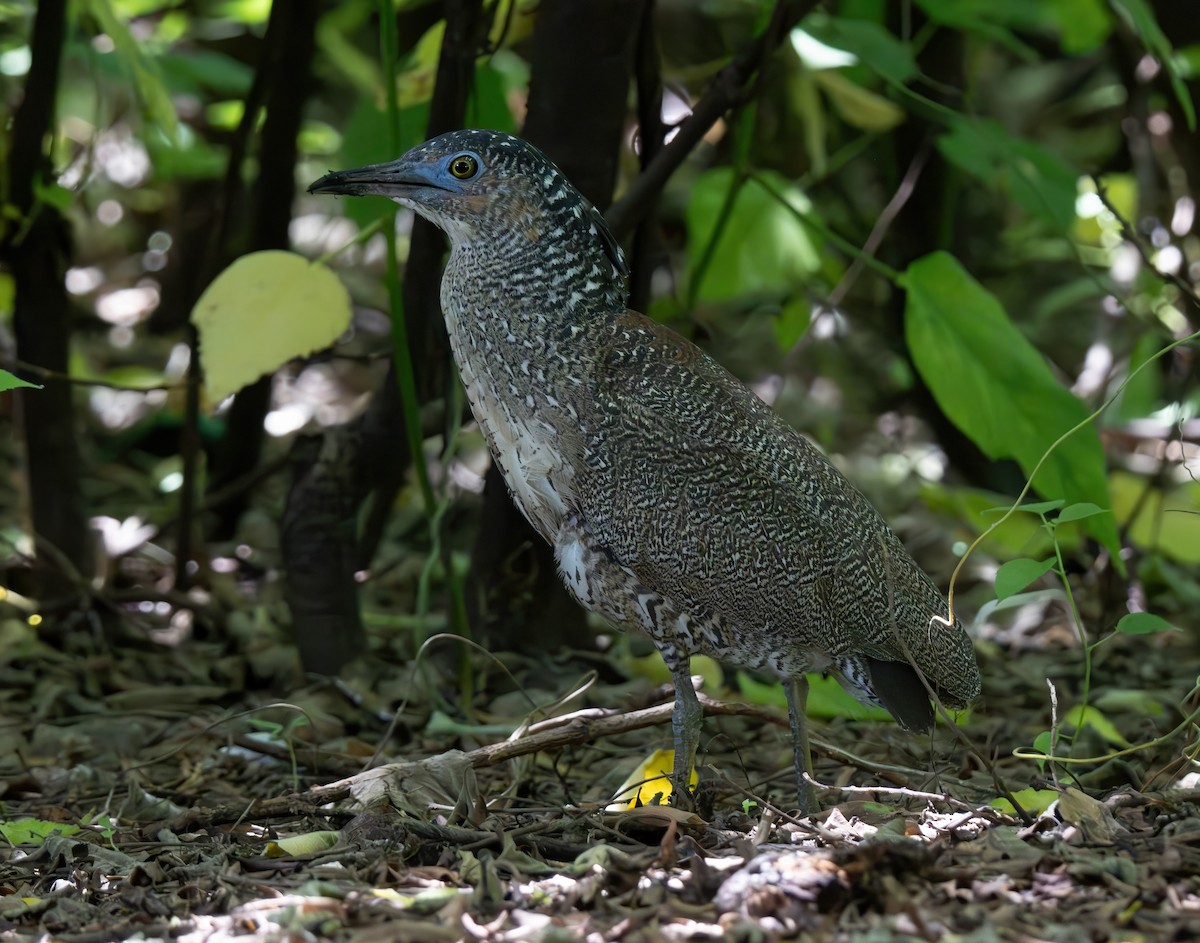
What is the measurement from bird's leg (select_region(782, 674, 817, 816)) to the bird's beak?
137cm

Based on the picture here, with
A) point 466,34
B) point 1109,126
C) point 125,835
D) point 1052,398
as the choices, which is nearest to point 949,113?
point 1052,398

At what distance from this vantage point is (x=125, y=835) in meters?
3.07

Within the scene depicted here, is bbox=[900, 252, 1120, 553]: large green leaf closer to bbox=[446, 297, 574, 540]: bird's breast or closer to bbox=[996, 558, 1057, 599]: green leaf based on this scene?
bbox=[996, 558, 1057, 599]: green leaf

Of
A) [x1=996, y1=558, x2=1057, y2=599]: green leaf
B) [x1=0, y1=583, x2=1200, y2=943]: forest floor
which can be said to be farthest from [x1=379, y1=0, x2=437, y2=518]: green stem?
[x1=996, y1=558, x2=1057, y2=599]: green leaf

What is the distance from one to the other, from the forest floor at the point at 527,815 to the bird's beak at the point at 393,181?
1.20 meters

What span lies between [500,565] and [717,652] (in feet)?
3.97

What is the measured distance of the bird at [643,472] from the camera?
10.0 ft

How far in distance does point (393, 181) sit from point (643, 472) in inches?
33.1

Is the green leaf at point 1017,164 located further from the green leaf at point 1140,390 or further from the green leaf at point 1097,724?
the green leaf at point 1097,724

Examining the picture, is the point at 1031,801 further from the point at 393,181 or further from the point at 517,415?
the point at 393,181

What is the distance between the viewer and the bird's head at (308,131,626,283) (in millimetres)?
3141

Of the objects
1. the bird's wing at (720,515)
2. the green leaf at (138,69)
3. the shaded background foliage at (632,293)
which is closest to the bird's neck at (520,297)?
the bird's wing at (720,515)

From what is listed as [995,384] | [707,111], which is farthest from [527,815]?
[707,111]

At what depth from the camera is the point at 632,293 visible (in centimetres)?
419
